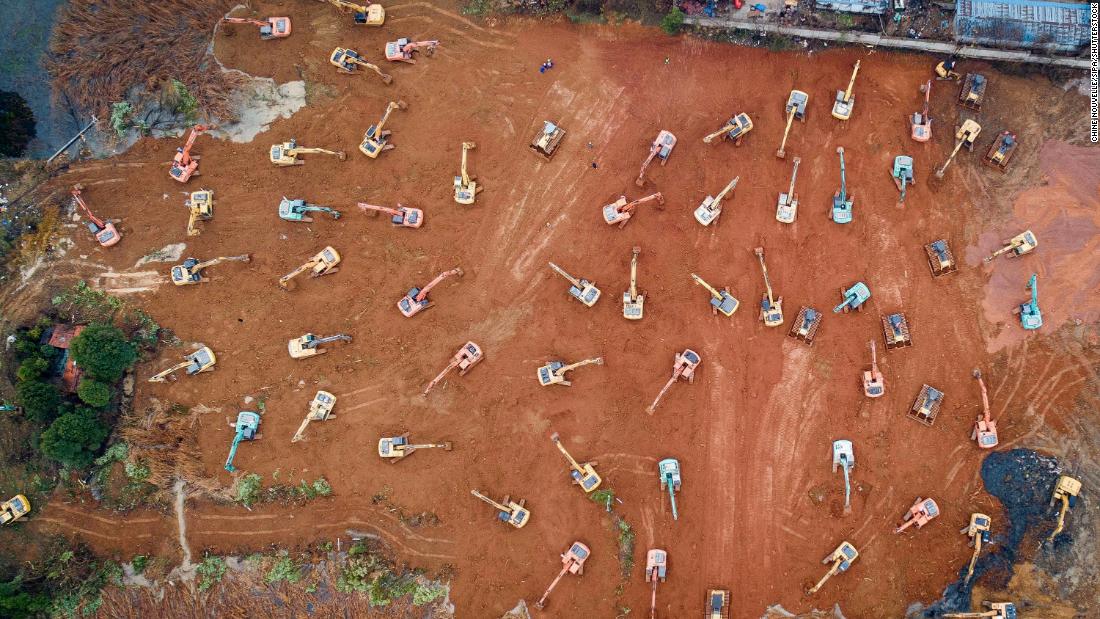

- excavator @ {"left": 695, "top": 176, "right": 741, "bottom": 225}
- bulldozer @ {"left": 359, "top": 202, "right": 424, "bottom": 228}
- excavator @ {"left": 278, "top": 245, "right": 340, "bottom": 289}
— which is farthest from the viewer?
bulldozer @ {"left": 359, "top": 202, "right": 424, "bottom": 228}

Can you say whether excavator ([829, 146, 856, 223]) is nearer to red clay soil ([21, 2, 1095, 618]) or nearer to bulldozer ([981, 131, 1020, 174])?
red clay soil ([21, 2, 1095, 618])

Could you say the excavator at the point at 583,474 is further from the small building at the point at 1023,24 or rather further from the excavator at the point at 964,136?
the small building at the point at 1023,24

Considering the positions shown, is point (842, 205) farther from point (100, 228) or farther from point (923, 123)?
point (100, 228)

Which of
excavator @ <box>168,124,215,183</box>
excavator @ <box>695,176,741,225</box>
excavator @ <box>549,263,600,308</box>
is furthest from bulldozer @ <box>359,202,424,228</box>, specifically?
excavator @ <box>695,176,741,225</box>

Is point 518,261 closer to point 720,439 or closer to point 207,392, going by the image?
point 720,439

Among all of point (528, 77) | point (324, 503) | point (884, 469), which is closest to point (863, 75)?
point (528, 77)
